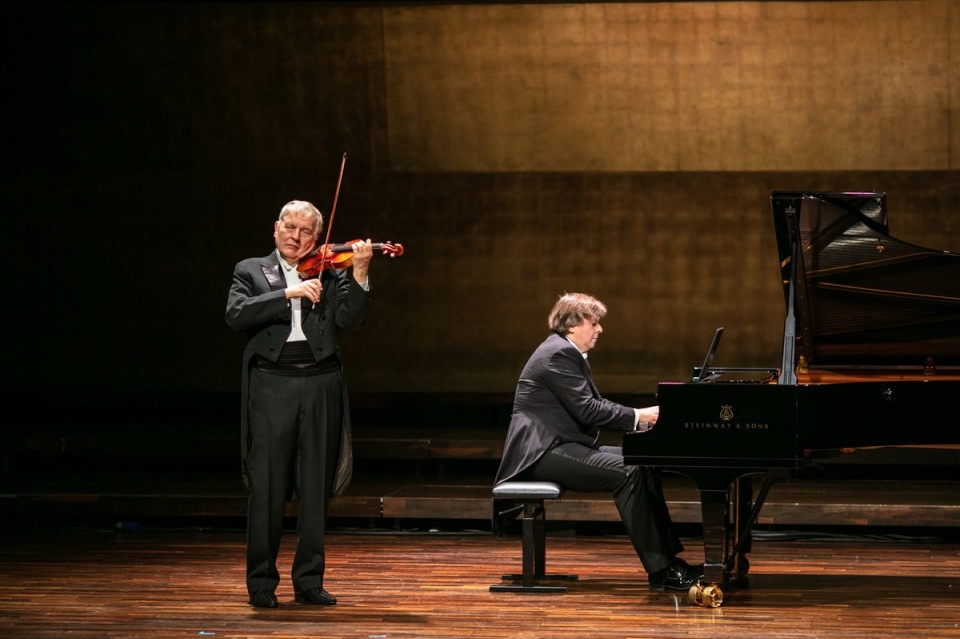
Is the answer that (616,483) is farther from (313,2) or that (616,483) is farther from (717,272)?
(313,2)

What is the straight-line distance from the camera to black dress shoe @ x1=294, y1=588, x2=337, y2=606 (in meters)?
4.58

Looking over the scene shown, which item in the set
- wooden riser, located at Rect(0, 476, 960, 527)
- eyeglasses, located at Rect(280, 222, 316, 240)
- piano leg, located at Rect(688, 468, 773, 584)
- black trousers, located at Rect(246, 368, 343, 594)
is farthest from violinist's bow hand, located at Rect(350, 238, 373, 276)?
wooden riser, located at Rect(0, 476, 960, 527)

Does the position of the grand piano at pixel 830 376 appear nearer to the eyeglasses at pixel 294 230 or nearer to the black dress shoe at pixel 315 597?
the black dress shoe at pixel 315 597

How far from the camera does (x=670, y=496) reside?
611cm

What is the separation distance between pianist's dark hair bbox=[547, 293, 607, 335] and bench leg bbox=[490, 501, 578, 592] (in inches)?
26.8

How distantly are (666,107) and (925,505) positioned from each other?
10.4 feet

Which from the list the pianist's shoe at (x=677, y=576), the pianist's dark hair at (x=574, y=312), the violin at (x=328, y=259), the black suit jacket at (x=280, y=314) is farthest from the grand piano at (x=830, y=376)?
the violin at (x=328, y=259)

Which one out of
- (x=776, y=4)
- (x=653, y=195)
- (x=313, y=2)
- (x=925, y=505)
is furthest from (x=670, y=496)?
(x=313, y=2)

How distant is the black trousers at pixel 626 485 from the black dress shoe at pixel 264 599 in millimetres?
1026

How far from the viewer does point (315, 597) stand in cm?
459

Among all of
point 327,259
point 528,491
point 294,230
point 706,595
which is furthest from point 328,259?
point 706,595

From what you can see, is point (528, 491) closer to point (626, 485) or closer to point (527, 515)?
point (527, 515)

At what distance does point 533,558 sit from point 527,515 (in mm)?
202

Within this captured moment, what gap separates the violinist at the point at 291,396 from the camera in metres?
4.45
